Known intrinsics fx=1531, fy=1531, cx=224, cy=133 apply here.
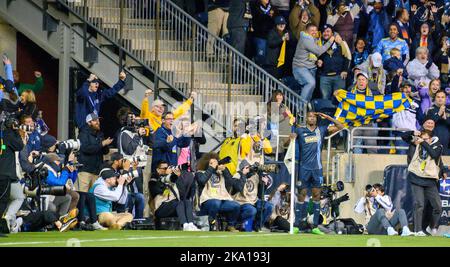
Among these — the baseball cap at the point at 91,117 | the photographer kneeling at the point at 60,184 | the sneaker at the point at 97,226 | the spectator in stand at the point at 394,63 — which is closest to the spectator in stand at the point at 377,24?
the spectator in stand at the point at 394,63

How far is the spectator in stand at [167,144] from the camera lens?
24.8m

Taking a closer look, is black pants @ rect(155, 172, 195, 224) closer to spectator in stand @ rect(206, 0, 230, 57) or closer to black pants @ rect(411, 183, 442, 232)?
black pants @ rect(411, 183, 442, 232)

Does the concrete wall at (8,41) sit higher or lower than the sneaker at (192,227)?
higher

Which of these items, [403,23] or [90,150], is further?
[403,23]

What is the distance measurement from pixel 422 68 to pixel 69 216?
10272mm

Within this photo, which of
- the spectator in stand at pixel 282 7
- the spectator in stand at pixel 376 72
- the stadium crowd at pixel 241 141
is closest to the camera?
the stadium crowd at pixel 241 141

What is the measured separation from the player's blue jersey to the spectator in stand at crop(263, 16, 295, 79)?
15.0ft

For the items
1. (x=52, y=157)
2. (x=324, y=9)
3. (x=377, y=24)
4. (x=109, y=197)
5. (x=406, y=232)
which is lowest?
(x=406, y=232)

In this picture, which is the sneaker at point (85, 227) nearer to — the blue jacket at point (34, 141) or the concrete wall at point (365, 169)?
the blue jacket at point (34, 141)

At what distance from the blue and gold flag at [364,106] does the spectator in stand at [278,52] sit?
211 cm

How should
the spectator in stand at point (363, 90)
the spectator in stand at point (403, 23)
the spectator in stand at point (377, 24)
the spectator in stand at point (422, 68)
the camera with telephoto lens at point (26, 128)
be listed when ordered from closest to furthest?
the camera with telephoto lens at point (26, 128) < the spectator in stand at point (363, 90) < the spectator in stand at point (422, 68) < the spectator in stand at point (377, 24) < the spectator in stand at point (403, 23)

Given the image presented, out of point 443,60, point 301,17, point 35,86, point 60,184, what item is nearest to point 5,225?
point 60,184

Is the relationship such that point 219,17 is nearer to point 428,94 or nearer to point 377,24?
point 377,24

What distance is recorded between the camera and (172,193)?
24125 mm
